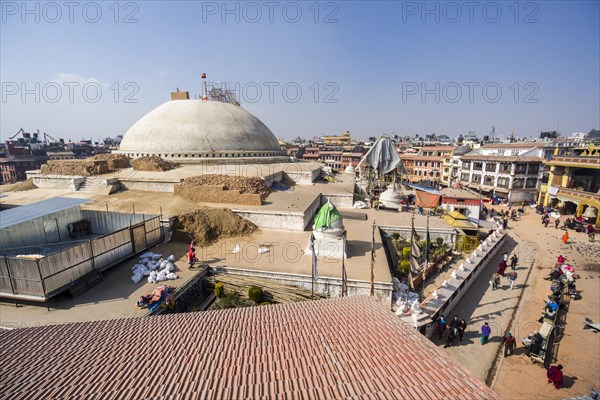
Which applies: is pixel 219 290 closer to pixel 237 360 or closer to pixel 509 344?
pixel 237 360

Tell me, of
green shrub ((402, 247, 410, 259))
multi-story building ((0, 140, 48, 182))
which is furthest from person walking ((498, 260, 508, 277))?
multi-story building ((0, 140, 48, 182))

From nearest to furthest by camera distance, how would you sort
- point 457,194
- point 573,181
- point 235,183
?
point 235,183
point 457,194
point 573,181

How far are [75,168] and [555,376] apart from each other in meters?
31.7

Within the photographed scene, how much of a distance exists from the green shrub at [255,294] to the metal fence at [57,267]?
5.88 metres

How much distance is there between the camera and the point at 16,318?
352 inches

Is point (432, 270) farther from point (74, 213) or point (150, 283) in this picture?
point (74, 213)

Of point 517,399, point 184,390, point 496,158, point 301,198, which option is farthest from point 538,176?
point 184,390

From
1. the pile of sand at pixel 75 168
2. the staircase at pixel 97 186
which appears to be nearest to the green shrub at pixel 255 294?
the staircase at pixel 97 186

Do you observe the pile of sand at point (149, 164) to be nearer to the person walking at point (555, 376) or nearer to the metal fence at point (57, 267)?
the metal fence at point (57, 267)

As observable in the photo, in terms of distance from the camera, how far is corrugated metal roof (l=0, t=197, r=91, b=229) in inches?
447

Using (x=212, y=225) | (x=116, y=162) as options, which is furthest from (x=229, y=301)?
(x=116, y=162)

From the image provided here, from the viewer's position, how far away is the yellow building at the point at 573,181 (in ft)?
92.4

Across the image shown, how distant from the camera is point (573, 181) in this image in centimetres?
3080

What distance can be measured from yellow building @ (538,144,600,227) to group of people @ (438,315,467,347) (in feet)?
85.2
